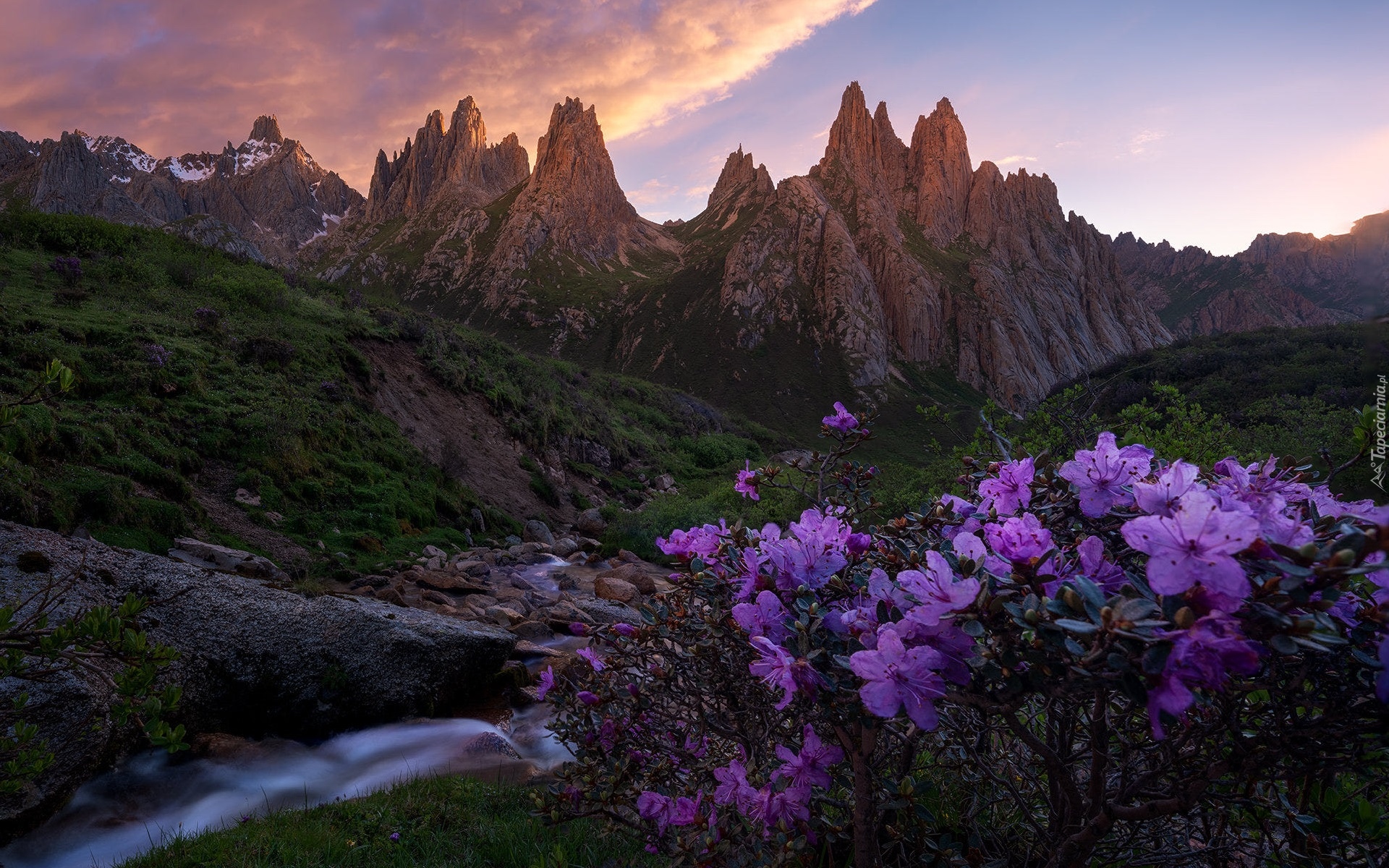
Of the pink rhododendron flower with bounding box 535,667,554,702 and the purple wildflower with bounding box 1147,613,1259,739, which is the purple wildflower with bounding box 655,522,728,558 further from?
the purple wildflower with bounding box 1147,613,1259,739

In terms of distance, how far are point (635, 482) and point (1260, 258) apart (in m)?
168

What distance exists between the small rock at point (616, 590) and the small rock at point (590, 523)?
185 inches

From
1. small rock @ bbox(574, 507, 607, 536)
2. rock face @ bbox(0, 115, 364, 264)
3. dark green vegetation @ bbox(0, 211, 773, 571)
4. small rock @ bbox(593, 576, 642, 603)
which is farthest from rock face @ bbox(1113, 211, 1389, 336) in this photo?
rock face @ bbox(0, 115, 364, 264)

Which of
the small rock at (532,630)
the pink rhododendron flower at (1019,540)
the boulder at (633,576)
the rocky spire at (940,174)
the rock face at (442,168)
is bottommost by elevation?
the boulder at (633,576)

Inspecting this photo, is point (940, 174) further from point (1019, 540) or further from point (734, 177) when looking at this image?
point (1019, 540)

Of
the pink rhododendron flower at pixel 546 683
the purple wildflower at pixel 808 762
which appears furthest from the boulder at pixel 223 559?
the purple wildflower at pixel 808 762

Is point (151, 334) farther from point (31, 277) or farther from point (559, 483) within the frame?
point (559, 483)

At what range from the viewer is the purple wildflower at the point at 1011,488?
1.79 m

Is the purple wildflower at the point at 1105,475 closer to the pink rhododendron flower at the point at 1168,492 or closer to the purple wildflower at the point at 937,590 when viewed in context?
the pink rhododendron flower at the point at 1168,492

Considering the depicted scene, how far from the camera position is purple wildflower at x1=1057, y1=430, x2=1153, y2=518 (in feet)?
5.20

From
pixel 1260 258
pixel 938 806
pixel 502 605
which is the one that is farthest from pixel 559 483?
pixel 1260 258

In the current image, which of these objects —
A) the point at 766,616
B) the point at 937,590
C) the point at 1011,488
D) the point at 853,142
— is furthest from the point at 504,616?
the point at 853,142

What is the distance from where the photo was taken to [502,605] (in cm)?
866

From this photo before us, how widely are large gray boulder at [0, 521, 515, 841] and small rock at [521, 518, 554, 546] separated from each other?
712cm
